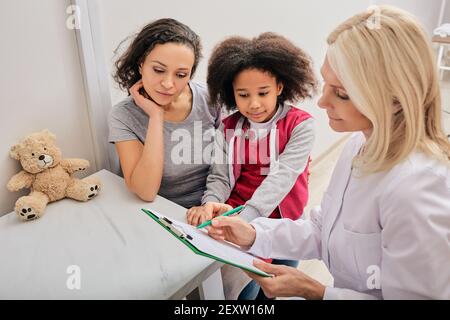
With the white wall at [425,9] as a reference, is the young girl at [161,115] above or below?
below

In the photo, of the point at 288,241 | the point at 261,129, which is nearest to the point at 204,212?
the point at 288,241

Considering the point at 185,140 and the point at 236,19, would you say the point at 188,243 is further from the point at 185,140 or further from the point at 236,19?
the point at 236,19

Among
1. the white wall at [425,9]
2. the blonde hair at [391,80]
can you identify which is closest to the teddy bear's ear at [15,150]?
the blonde hair at [391,80]

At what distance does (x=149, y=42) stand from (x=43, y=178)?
0.51m

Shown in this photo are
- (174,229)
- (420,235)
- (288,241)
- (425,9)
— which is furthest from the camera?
(425,9)

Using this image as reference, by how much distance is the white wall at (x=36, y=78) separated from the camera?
1.04 meters

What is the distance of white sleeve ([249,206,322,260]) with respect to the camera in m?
1.06

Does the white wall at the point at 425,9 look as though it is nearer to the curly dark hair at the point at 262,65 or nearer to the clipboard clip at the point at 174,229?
the curly dark hair at the point at 262,65

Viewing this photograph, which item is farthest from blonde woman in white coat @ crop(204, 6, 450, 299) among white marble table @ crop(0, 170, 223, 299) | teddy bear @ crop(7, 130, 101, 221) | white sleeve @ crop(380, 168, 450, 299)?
teddy bear @ crop(7, 130, 101, 221)

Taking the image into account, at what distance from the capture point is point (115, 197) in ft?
3.80

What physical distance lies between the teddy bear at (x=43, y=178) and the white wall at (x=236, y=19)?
296 mm

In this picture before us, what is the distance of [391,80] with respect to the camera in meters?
0.73

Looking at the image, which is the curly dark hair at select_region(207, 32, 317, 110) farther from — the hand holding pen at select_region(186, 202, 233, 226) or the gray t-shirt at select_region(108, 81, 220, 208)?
the hand holding pen at select_region(186, 202, 233, 226)

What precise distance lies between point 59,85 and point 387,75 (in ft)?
3.06
